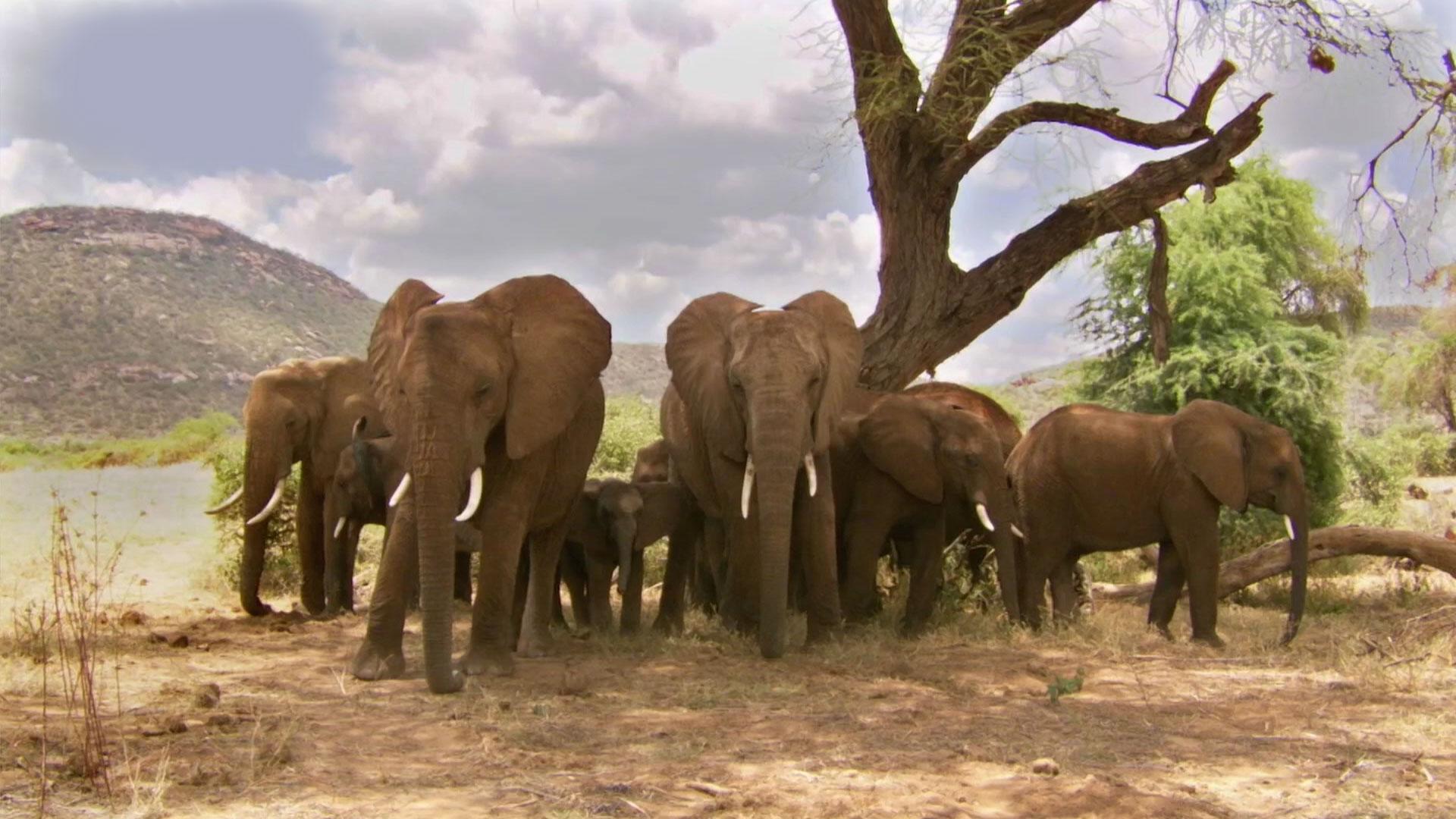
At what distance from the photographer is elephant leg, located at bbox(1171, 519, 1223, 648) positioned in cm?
1067

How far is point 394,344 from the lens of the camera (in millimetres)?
8562

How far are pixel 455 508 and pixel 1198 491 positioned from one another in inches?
239

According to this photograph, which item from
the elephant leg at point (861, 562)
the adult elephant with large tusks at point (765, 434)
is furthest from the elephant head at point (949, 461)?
the adult elephant with large tusks at point (765, 434)

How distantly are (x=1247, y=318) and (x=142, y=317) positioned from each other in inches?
1688

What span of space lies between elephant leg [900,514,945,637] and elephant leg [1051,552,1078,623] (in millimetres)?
1121

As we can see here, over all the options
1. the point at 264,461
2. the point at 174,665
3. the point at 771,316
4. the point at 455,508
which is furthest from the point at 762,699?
the point at 264,461

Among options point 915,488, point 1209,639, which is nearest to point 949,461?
point 915,488

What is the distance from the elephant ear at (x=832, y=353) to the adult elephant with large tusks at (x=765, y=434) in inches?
0.4

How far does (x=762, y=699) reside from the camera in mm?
7770

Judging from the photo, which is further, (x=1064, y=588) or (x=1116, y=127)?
(x=1116, y=127)

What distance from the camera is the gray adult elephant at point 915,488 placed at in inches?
428

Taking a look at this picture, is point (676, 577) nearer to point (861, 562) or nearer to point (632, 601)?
point (632, 601)

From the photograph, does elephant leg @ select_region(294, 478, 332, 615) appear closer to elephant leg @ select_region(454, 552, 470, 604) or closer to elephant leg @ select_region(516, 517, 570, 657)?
elephant leg @ select_region(454, 552, 470, 604)

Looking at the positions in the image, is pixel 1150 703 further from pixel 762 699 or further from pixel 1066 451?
pixel 1066 451
